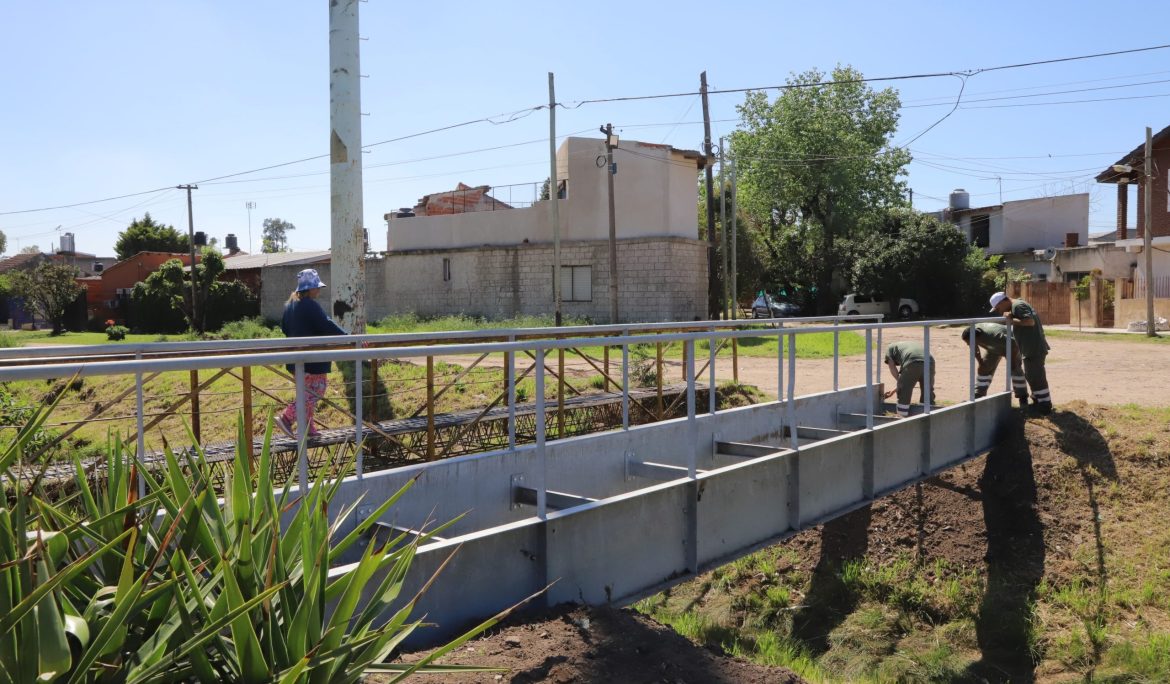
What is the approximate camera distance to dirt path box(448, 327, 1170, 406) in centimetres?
1348

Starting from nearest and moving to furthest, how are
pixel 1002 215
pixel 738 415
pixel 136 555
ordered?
pixel 136 555 < pixel 738 415 < pixel 1002 215

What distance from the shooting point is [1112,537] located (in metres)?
9.74

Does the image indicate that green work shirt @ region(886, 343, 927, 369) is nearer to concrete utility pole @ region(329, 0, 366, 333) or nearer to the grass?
the grass

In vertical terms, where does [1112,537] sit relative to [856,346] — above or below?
below

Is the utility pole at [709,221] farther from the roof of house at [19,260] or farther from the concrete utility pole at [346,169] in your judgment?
the roof of house at [19,260]

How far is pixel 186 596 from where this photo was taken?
8.55ft

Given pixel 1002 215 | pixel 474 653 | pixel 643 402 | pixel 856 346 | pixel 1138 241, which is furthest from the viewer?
pixel 1002 215

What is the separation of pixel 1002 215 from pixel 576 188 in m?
29.0

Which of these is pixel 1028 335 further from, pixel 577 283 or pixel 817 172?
pixel 817 172

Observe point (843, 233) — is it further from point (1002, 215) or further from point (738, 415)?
point (738, 415)

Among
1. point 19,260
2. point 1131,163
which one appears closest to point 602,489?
point 1131,163

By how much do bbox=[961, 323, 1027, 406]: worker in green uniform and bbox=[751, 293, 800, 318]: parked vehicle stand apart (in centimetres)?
2605

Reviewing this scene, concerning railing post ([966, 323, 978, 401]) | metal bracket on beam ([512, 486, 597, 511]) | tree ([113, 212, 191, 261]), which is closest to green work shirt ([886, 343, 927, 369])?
railing post ([966, 323, 978, 401])

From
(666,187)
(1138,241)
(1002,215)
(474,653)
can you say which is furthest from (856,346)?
(1002,215)
